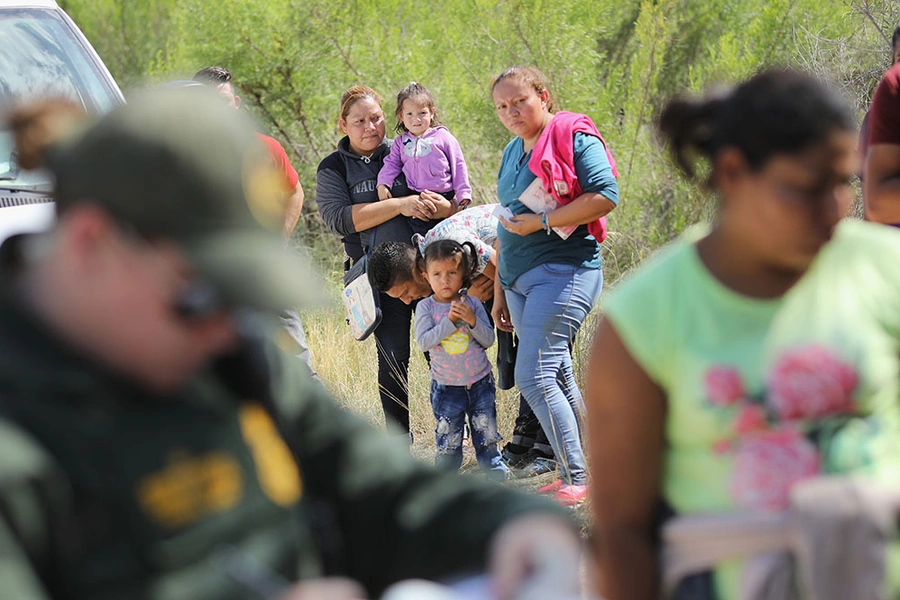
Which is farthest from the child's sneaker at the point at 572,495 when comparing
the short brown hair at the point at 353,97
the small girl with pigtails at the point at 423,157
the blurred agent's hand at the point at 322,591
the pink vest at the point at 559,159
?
the blurred agent's hand at the point at 322,591

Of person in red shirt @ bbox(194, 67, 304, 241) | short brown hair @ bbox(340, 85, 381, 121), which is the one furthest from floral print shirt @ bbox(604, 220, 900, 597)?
short brown hair @ bbox(340, 85, 381, 121)

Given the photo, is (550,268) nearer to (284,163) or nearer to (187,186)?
(284,163)

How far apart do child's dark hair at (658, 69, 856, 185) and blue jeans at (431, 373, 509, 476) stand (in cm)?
338

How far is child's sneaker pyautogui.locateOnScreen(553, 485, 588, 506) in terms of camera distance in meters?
4.45

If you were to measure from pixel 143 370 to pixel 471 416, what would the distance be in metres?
4.03

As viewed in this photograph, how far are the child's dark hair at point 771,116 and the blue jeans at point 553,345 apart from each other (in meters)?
2.78

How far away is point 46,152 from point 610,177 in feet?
11.7

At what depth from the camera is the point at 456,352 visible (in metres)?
5.20

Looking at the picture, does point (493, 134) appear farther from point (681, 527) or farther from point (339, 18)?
point (681, 527)

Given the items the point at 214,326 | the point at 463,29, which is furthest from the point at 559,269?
the point at 463,29

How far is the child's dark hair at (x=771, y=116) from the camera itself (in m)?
1.79

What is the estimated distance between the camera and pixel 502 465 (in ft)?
17.4

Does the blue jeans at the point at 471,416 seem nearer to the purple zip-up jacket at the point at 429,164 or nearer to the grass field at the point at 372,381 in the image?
the grass field at the point at 372,381

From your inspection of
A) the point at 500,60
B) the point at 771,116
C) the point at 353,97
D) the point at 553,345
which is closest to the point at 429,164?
the point at 353,97
